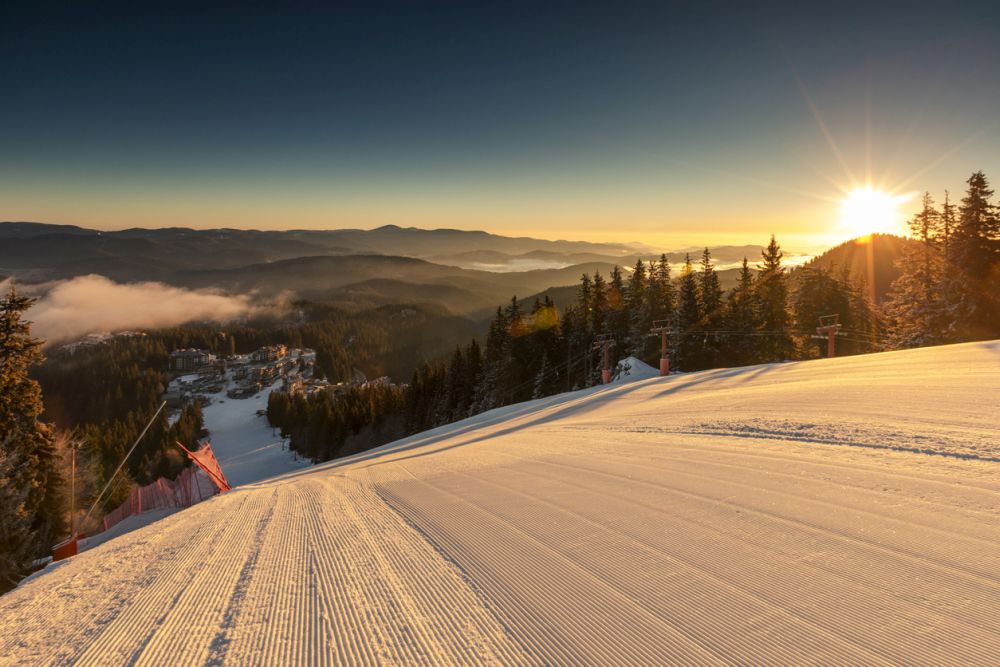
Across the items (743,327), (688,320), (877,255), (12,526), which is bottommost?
(12,526)

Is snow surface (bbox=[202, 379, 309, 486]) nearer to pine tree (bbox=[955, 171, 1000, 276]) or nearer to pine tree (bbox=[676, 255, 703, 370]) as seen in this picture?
pine tree (bbox=[676, 255, 703, 370])

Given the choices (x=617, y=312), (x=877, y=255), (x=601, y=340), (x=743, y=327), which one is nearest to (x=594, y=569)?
(x=743, y=327)

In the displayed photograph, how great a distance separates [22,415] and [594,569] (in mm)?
21719

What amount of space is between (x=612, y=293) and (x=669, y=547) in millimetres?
48362

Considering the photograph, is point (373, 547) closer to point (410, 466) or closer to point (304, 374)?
point (410, 466)

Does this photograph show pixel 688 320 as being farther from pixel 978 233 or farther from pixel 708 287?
pixel 978 233

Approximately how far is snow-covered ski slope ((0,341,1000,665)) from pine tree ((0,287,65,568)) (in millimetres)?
15378

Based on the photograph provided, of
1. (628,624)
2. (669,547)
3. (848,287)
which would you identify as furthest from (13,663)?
(848,287)

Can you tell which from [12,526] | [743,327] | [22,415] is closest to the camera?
[12,526]

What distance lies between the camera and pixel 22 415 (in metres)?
16.6

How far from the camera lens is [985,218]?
27.3 metres

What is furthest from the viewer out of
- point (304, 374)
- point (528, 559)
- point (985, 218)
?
point (304, 374)

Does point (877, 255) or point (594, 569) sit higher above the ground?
point (877, 255)

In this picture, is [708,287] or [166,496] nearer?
[166,496]
